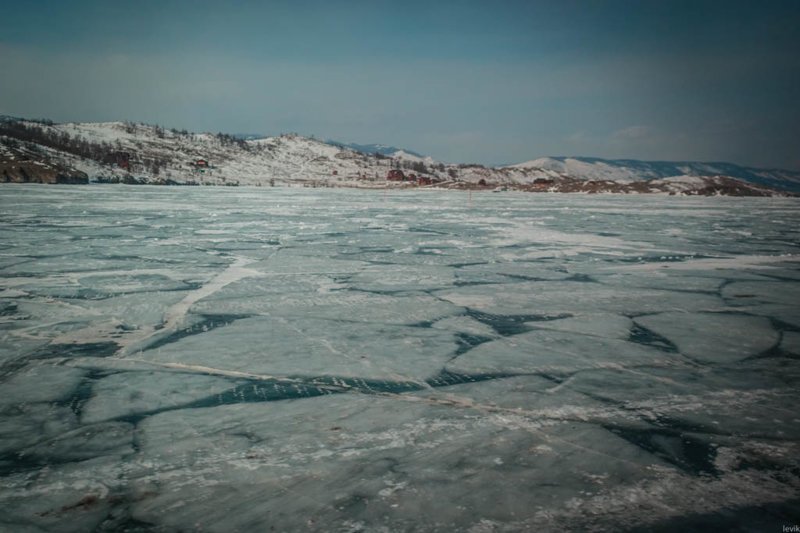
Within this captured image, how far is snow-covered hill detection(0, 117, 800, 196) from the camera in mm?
48344

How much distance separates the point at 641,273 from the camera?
17.8ft

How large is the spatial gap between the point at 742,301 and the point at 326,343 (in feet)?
12.3

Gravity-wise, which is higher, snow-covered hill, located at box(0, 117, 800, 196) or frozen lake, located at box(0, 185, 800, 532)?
snow-covered hill, located at box(0, 117, 800, 196)

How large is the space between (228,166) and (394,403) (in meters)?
97.1

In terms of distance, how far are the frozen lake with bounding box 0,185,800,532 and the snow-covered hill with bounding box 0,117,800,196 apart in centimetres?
4644

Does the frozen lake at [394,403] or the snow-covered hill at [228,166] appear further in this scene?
the snow-covered hill at [228,166]

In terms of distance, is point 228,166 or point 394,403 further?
point 228,166

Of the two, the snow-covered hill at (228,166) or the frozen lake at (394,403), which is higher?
the snow-covered hill at (228,166)

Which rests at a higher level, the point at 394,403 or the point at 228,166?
the point at 228,166

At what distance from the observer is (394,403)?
6.76 feet

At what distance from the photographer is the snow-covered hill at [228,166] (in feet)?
159

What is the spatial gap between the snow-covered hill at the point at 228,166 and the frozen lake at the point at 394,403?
46441mm

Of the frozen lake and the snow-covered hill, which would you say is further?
the snow-covered hill

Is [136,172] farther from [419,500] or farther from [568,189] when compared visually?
[419,500]
